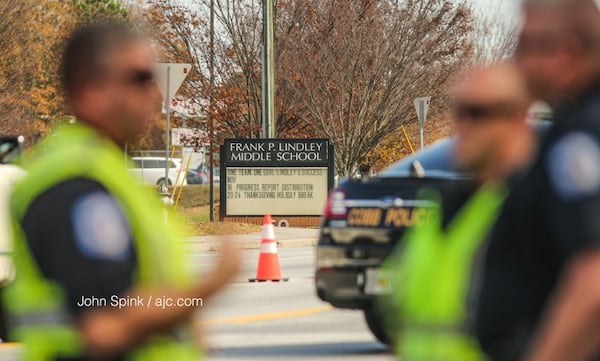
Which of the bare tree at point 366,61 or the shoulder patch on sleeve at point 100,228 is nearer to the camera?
the shoulder patch on sleeve at point 100,228

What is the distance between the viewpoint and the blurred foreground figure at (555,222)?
10.2 feet

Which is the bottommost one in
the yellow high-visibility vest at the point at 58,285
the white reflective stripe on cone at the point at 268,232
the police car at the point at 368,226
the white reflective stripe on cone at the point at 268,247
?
the white reflective stripe on cone at the point at 268,247

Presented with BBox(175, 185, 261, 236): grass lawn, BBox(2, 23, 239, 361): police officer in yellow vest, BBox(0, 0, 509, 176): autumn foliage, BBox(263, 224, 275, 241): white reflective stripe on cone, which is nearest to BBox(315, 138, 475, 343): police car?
BBox(2, 23, 239, 361): police officer in yellow vest

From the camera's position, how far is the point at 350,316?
591 inches

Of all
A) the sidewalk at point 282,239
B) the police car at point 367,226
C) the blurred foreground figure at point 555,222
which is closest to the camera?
the blurred foreground figure at point 555,222

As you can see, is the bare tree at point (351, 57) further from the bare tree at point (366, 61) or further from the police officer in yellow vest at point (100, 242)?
the police officer in yellow vest at point (100, 242)

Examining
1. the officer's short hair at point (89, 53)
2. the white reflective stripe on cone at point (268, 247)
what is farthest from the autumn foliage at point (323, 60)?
the officer's short hair at point (89, 53)

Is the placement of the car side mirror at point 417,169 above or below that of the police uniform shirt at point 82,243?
below

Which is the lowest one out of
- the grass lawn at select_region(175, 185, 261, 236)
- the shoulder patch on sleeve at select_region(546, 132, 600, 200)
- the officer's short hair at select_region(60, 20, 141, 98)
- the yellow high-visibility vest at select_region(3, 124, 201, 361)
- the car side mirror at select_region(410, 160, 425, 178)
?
the grass lawn at select_region(175, 185, 261, 236)

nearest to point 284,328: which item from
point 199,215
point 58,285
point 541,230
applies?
point 58,285

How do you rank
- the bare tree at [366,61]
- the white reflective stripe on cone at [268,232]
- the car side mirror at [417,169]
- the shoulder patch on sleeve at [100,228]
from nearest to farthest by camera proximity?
the shoulder patch on sleeve at [100,228], the car side mirror at [417,169], the white reflective stripe on cone at [268,232], the bare tree at [366,61]

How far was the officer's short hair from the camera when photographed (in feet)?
11.9

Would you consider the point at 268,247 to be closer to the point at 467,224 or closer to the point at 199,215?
the point at 467,224

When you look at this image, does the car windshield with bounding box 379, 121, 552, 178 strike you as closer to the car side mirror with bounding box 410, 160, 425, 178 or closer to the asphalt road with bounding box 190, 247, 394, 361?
the car side mirror with bounding box 410, 160, 425, 178
